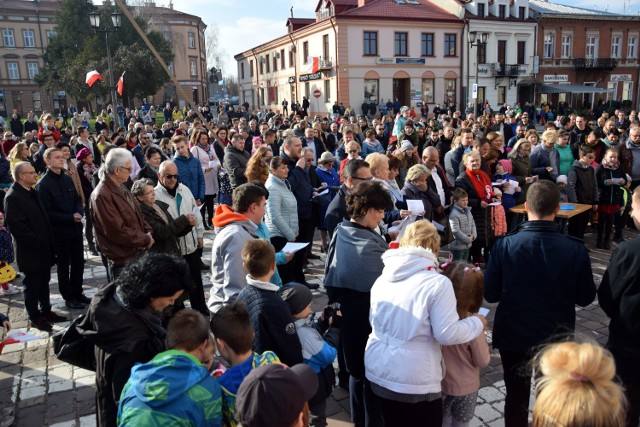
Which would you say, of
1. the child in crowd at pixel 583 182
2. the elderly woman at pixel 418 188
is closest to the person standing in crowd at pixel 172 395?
the elderly woman at pixel 418 188

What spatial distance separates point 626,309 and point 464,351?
0.96 meters

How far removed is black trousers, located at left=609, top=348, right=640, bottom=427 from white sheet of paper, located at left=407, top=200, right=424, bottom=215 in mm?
2667

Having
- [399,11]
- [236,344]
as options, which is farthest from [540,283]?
[399,11]

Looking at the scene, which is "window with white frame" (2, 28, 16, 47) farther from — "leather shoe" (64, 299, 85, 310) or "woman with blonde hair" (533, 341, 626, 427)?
"woman with blonde hair" (533, 341, 626, 427)

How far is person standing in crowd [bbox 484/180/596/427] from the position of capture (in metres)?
2.91

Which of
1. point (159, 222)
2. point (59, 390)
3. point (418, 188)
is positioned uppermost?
point (418, 188)

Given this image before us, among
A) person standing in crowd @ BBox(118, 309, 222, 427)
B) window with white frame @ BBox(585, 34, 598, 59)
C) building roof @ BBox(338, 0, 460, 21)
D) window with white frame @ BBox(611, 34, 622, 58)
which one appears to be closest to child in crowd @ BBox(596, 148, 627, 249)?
person standing in crowd @ BBox(118, 309, 222, 427)

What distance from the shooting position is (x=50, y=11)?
60344 mm

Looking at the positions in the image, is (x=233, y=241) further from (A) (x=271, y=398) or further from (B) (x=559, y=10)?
(B) (x=559, y=10)

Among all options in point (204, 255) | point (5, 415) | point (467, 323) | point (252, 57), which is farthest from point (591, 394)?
point (252, 57)

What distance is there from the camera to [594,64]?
41.6 meters

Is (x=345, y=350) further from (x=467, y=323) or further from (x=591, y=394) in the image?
(x=591, y=394)

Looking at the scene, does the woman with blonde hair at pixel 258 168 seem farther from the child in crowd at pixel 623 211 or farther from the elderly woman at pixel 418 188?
the child in crowd at pixel 623 211

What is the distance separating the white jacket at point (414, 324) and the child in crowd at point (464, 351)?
26cm
